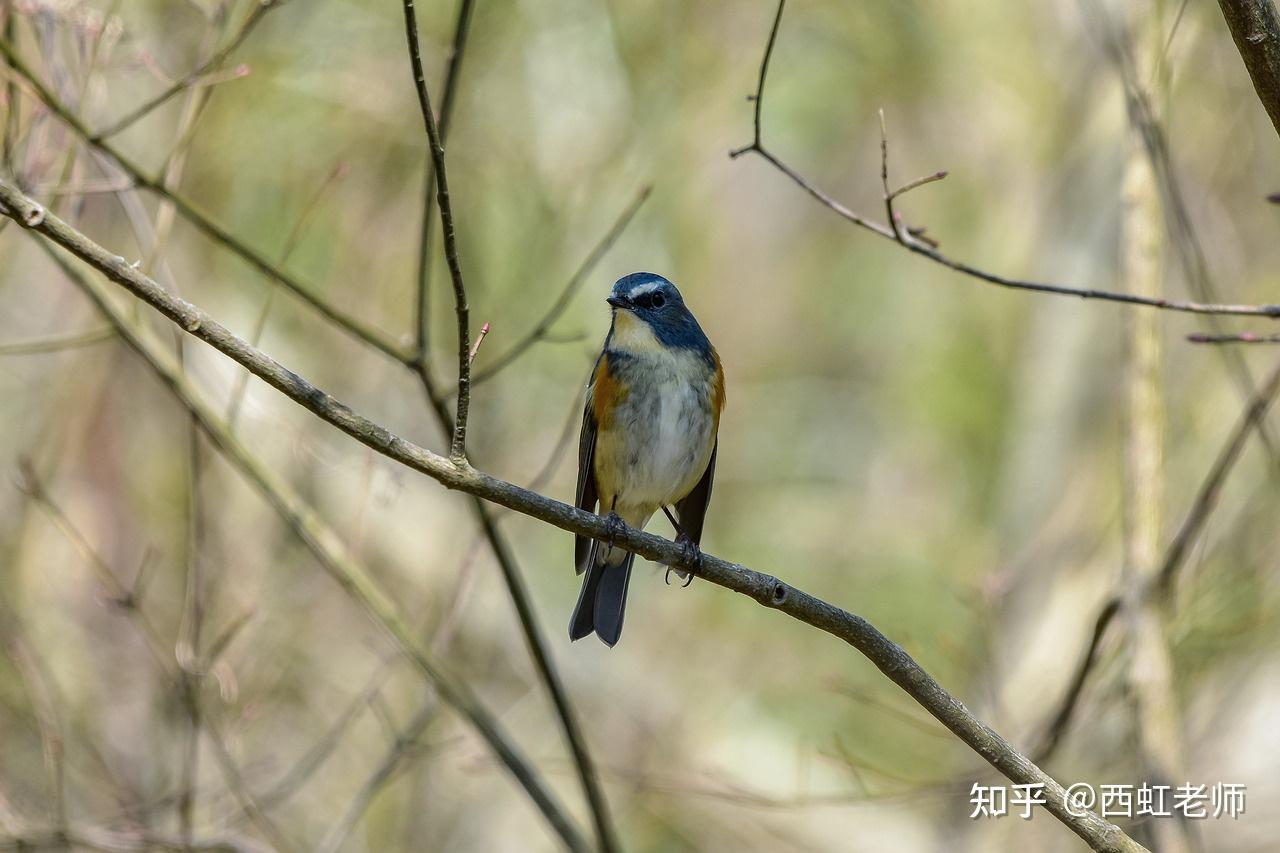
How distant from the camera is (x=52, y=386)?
759cm

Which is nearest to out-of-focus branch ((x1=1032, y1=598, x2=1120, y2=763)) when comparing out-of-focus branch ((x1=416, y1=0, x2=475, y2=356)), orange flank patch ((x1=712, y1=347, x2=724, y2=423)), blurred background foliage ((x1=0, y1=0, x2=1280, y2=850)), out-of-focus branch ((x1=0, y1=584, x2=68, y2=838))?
blurred background foliage ((x1=0, y1=0, x2=1280, y2=850))

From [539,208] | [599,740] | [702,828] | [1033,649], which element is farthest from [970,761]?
[539,208]

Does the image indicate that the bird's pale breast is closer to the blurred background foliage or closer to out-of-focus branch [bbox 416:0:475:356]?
out-of-focus branch [bbox 416:0:475:356]

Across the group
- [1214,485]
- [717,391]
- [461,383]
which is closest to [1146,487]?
[1214,485]

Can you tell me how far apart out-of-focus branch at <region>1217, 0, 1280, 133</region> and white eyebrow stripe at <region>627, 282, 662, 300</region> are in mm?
2765

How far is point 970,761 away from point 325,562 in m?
4.32

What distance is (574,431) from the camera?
7.92 meters

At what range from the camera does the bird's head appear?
510 cm

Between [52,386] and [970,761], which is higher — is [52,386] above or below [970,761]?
below

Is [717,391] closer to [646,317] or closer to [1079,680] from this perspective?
[646,317]

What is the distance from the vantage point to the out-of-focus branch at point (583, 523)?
2.56 m

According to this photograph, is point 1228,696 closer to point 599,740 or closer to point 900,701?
point 900,701

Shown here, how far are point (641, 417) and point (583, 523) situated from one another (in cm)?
203

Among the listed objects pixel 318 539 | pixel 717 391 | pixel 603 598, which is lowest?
pixel 318 539
